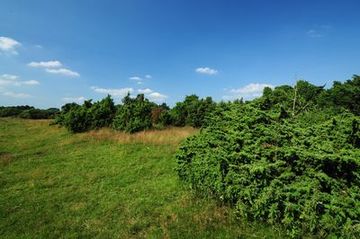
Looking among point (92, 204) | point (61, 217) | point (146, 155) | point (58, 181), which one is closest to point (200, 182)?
point (92, 204)

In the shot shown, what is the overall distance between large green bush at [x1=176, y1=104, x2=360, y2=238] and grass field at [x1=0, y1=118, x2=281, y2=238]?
49 cm

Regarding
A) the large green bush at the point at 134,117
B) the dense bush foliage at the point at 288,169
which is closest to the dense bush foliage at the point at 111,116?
the large green bush at the point at 134,117

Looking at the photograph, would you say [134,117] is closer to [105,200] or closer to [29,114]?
[105,200]

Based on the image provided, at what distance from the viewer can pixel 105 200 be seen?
807 cm

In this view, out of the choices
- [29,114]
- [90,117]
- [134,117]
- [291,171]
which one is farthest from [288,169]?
[29,114]

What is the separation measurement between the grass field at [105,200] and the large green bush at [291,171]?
489 millimetres

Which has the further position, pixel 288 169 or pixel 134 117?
pixel 134 117

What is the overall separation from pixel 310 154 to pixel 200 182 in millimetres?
3136

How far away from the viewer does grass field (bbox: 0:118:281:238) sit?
6164 millimetres

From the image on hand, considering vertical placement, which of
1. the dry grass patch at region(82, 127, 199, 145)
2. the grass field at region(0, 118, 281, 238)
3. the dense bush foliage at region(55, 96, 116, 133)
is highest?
the dense bush foliage at region(55, 96, 116, 133)

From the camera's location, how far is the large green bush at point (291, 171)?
5582mm

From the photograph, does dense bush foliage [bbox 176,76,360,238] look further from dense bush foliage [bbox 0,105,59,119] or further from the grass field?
dense bush foliage [bbox 0,105,59,119]

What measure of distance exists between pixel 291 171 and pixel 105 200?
16.1 feet

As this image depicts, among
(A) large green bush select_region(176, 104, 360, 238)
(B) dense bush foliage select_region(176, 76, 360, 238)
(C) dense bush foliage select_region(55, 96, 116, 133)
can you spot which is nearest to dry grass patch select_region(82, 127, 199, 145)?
(C) dense bush foliage select_region(55, 96, 116, 133)
